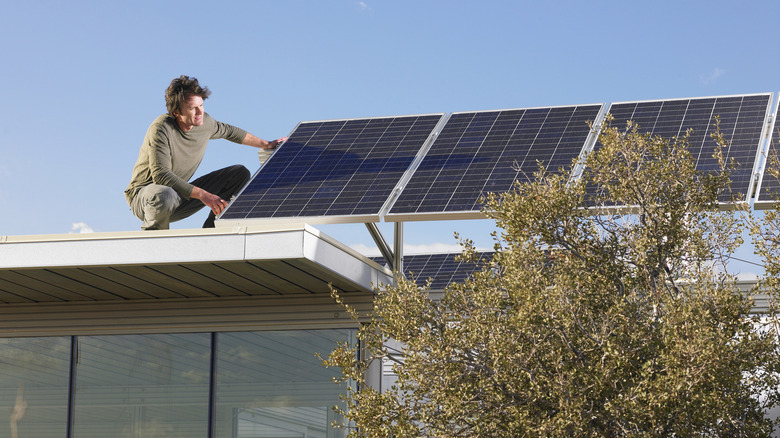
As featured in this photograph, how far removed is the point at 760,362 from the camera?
9.26 m

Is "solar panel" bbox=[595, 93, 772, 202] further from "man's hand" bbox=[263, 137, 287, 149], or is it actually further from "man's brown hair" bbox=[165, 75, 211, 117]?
"man's brown hair" bbox=[165, 75, 211, 117]

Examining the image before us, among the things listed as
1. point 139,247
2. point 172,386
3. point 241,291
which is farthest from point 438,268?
point 139,247

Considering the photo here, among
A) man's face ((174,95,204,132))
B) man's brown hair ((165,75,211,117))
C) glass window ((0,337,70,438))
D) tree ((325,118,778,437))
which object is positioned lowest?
glass window ((0,337,70,438))

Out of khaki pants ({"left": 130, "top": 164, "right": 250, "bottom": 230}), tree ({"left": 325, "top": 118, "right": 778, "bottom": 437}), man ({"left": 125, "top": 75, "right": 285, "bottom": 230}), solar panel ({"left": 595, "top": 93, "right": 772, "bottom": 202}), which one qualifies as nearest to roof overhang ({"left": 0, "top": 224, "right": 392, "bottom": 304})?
khaki pants ({"left": 130, "top": 164, "right": 250, "bottom": 230})

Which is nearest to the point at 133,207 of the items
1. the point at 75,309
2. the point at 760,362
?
the point at 75,309

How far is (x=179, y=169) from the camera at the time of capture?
14.8 m

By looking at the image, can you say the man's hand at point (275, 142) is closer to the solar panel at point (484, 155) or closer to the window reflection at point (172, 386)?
the solar panel at point (484, 155)

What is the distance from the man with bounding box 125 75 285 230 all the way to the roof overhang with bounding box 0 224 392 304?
118cm

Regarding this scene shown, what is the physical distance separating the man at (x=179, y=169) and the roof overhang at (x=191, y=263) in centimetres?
118

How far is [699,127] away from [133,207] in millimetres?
8096

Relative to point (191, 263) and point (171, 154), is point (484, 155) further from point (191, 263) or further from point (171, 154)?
point (171, 154)

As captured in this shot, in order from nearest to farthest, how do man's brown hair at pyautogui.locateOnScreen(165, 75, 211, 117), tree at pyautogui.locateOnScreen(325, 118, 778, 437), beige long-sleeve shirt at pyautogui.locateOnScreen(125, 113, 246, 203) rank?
tree at pyautogui.locateOnScreen(325, 118, 778, 437)
beige long-sleeve shirt at pyautogui.locateOnScreen(125, 113, 246, 203)
man's brown hair at pyautogui.locateOnScreen(165, 75, 211, 117)

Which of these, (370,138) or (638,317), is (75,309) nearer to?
(370,138)

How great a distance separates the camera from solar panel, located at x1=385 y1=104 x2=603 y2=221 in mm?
12391
